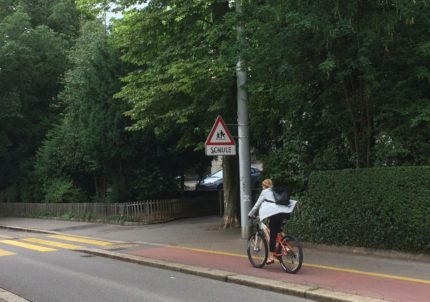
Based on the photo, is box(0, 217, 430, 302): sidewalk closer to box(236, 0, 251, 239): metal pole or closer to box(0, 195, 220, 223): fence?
box(236, 0, 251, 239): metal pole

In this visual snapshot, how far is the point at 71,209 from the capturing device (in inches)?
995

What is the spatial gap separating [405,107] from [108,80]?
13771 millimetres

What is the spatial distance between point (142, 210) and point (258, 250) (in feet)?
37.3

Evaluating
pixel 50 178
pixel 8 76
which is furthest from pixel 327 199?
pixel 8 76

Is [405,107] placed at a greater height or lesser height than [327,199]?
greater

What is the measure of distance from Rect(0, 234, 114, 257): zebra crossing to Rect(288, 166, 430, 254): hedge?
231 inches

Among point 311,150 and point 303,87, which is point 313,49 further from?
point 311,150

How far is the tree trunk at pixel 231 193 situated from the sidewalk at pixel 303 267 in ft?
1.71

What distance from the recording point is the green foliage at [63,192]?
2708 centimetres

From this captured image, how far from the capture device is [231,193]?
696 inches

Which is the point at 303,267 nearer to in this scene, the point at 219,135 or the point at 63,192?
the point at 219,135

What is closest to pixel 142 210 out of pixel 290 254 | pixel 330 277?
pixel 290 254

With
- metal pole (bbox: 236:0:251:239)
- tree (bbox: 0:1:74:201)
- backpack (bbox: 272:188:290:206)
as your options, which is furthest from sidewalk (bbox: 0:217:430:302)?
tree (bbox: 0:1:74:201)

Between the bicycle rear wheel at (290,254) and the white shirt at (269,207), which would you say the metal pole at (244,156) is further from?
the bicycle rear wheel at (290,254)
